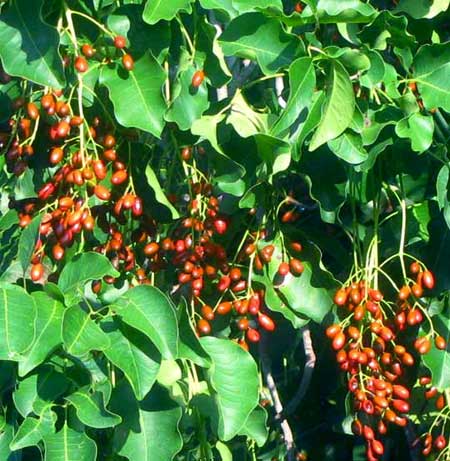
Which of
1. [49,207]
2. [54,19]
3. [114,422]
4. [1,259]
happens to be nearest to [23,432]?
[114,422]

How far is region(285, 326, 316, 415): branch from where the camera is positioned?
2248 mm

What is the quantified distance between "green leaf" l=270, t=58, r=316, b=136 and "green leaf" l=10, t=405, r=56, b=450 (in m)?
0.50

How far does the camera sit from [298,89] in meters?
1.51

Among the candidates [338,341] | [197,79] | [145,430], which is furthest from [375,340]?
[197,79]

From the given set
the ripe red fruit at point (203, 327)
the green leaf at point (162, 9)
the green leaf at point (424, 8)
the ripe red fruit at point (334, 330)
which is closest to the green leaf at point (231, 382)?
the ripe red fruit at point (203, 327)

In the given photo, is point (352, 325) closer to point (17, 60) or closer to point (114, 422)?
point (114, 422)

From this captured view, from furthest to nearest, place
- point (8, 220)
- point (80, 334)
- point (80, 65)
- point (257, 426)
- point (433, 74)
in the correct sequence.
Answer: point (8, 220)
point (257, 426)
point (433, 74)
point (80, 65)
point (80, 334)

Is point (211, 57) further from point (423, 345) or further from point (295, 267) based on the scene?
point (423, 345)

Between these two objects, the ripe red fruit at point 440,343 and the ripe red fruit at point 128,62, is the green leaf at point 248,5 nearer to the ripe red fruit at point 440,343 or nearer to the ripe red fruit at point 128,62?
the ripe red fruit at point 128,62

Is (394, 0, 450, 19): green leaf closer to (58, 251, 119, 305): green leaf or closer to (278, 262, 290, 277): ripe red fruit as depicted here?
(278, 262, 290, 277): ripe red fruit


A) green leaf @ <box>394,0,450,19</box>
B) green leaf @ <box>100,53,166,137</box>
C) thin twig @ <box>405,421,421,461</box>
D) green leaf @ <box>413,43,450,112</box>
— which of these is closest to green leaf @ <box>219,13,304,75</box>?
green leaf @ <box>100,53,166,137</box>

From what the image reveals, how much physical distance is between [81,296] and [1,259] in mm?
408

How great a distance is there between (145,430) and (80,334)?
0.81ft

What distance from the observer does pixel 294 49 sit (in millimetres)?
1595
